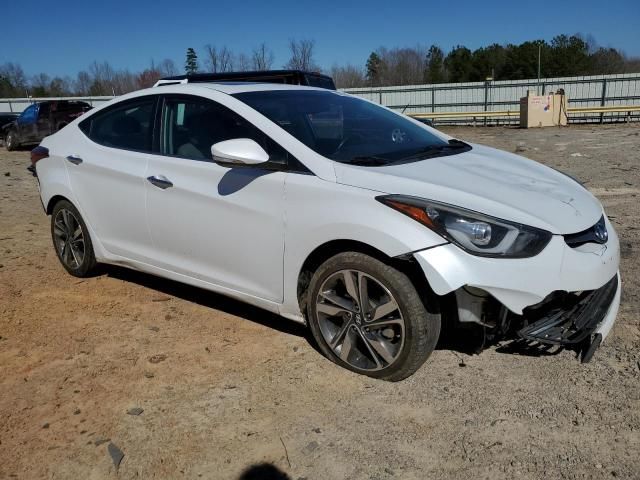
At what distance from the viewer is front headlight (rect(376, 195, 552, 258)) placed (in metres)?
2.70

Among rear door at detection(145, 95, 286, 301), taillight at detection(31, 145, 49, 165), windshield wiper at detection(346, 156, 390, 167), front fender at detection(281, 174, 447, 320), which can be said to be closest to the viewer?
front fender at detection(281, 174, 447, 320)

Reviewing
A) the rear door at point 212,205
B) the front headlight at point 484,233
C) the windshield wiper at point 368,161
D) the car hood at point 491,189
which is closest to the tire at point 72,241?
the rear door at point 212,205

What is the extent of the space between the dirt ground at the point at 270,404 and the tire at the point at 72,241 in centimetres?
50

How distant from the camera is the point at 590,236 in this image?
2.96m

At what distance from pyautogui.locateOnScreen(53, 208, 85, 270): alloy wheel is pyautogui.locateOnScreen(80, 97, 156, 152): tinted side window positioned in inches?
28.8

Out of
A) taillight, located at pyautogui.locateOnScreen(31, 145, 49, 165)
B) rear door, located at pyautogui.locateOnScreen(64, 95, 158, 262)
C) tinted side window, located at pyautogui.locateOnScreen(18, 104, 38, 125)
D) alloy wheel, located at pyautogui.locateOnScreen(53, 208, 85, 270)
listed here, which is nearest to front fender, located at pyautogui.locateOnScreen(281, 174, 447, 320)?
rear door, located at pyautogui.locateOnScreen(64, 95, 158, 262)

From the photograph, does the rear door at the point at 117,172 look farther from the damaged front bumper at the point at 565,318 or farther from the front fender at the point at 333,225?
the damaged front bumper at the point at 565,318

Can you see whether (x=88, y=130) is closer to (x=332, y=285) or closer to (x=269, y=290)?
(x=269, y=290)

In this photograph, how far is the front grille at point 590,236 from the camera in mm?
2823

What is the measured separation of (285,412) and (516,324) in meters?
1.25

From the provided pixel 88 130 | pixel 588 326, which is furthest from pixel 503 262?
pixel 88 130

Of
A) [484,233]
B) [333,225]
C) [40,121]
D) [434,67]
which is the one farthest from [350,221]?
[434,67]

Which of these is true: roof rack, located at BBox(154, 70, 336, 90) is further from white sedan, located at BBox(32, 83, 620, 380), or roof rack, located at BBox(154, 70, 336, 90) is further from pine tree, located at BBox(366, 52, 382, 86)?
pine tree, located at BBox(366, 52, 382, 86)

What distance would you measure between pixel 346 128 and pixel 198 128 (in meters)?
0.99
